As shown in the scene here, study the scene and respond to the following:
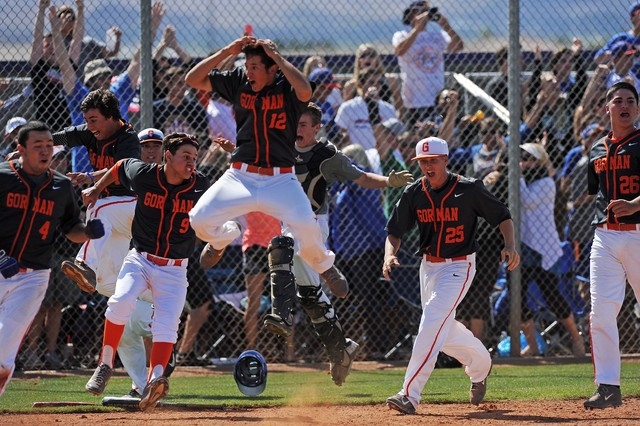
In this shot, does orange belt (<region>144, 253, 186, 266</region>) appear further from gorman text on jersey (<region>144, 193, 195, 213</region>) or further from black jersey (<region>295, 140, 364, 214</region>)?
black jersey (<region>295, 140, 364, 214</region>)

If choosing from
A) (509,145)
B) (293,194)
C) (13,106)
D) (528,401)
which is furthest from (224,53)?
(509,145)

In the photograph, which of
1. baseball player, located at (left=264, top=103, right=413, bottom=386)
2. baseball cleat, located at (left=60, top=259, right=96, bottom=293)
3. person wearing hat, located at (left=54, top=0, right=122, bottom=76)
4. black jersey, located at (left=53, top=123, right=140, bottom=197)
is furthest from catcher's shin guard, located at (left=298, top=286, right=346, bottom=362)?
person wearing hat, located at (left=54, top=0, right=122, bottom=76)

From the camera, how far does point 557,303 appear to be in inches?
488

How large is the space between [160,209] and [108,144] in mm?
1268

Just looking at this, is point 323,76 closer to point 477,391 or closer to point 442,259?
point 442,259

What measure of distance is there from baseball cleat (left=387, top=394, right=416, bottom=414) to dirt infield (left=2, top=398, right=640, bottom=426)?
0.07m

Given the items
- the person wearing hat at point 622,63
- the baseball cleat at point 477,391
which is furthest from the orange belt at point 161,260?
the person wearing hat at point 622,63

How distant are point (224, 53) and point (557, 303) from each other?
6.58 meters

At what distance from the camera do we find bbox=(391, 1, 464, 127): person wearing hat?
12.7m

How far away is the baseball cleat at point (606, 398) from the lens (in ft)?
26.3

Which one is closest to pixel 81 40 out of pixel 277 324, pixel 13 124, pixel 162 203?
pixel 13 124

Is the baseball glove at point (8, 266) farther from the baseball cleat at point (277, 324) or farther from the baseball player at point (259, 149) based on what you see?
the baseball cleat at point (277, 324)

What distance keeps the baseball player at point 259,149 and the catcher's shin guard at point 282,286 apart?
0.14m

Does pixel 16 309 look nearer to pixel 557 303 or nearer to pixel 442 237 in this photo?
pixel 442 237
